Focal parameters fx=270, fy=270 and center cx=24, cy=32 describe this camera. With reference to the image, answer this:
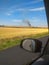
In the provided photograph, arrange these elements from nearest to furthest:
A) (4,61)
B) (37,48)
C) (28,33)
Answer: (37,48) → (4,61) → (28,33)

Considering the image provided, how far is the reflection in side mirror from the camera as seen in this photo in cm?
173

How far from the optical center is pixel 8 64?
28.2ft

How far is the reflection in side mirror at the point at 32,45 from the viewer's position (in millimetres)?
1726

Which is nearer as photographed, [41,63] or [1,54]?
[41,63]

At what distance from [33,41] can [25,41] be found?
11 cm

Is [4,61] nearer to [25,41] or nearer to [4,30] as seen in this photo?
[25,41]

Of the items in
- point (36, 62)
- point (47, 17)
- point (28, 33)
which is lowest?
point (28, 33)

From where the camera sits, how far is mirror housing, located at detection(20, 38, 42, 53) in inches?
67.9

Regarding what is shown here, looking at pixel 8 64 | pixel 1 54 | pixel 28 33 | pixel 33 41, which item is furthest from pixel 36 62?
pixel 28 33

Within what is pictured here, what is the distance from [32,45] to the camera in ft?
6.01

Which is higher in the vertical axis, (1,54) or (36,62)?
(36,62)

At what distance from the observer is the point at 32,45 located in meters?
1.83

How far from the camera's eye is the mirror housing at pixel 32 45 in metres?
1.72

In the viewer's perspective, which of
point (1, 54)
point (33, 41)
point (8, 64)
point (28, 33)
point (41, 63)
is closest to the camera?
point (41, 63)
